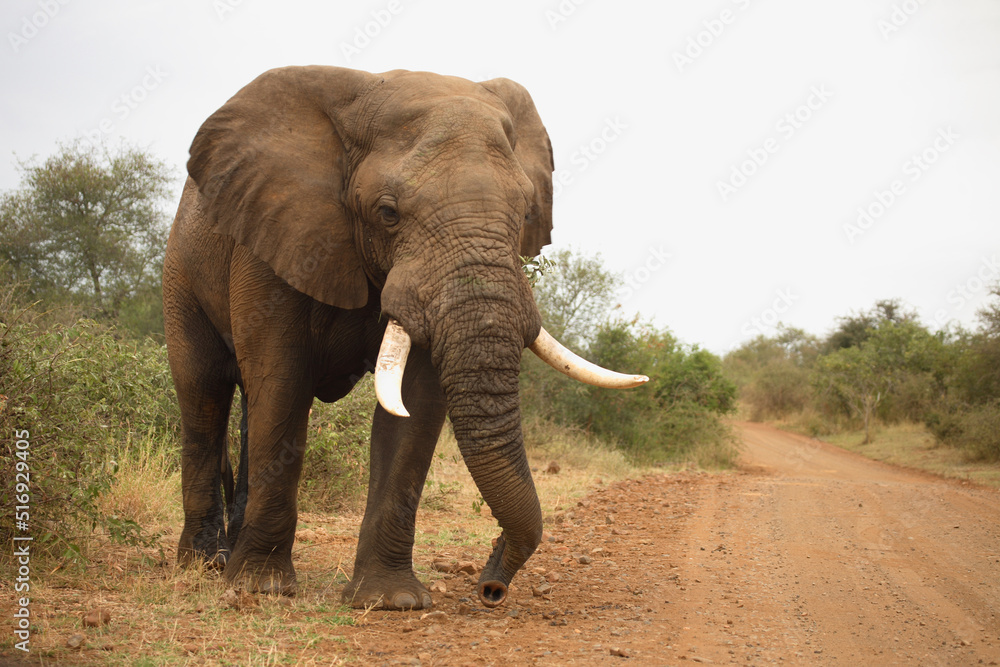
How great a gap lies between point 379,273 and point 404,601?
6.10 ft

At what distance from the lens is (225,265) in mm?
5379

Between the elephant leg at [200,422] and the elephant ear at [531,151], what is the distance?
8.30ft

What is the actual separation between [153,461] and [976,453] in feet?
45.7

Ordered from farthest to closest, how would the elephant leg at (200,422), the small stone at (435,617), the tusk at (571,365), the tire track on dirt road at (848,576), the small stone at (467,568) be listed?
the elephant leg at (200,422) → the small stone at (467,568) → the small stone at (435,617) → the tusk at (571,365) → the tire track on dirt road at (848,576)

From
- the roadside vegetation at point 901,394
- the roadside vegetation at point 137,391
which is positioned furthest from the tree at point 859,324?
the roadside vegetation at point 137,391

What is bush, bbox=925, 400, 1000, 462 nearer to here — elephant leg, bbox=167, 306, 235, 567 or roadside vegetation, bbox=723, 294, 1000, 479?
roadside vegetation, bbox=723, 294, 1000, 479

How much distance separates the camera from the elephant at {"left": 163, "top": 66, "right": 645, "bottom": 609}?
4.03 meters

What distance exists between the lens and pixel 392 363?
4.08 m

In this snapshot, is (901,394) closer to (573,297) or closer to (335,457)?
(573,297)

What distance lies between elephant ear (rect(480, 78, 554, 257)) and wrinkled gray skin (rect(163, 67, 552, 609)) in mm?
14

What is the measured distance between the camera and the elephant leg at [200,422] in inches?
240

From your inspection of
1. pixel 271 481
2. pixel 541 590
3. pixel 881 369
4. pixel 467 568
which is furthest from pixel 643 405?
pixel 271 481

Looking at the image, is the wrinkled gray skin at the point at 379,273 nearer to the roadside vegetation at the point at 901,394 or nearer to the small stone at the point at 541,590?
the small stone at the point at 541,590

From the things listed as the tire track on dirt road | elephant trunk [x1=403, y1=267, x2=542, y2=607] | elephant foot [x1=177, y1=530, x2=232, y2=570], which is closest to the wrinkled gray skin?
elephant trunk [x1=403, y1=267, x2=542, y2=607]
